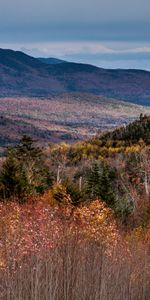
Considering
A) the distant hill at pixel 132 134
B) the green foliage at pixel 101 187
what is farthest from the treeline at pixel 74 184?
the distant hill at pixel 132 134

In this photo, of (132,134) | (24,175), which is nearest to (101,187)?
(24,175)

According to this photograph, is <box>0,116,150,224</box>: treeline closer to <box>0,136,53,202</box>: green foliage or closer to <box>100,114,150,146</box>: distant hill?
<box>0,136,53,202</box>: green foliage

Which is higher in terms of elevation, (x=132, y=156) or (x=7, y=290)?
(x=7, y=290)

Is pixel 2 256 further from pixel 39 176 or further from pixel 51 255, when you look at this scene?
pixel 39 176

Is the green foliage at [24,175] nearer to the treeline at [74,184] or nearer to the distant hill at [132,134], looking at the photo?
the treeline at [74,184]

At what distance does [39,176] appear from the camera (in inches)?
2313

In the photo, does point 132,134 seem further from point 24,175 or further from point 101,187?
point 24,175

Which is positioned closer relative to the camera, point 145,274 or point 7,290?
point 7,290

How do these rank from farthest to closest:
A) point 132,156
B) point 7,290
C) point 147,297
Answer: point 132,156 < point 147,297 < point 7,290

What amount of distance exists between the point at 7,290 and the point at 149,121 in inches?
6429

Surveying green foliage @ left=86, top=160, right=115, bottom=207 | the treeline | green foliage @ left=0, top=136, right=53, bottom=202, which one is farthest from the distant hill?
green foliage @ left=86, top=160, right=115, bottom=207

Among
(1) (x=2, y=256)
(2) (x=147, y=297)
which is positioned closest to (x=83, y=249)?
(1) (x=2, y=256)

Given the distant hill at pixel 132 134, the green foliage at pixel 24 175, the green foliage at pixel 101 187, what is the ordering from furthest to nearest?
the distant hill at pixel 132 134 → the green foliage at pixel 101 187 → the green foliage at pixel 24 175

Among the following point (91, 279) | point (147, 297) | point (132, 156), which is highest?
point (91, 279)
